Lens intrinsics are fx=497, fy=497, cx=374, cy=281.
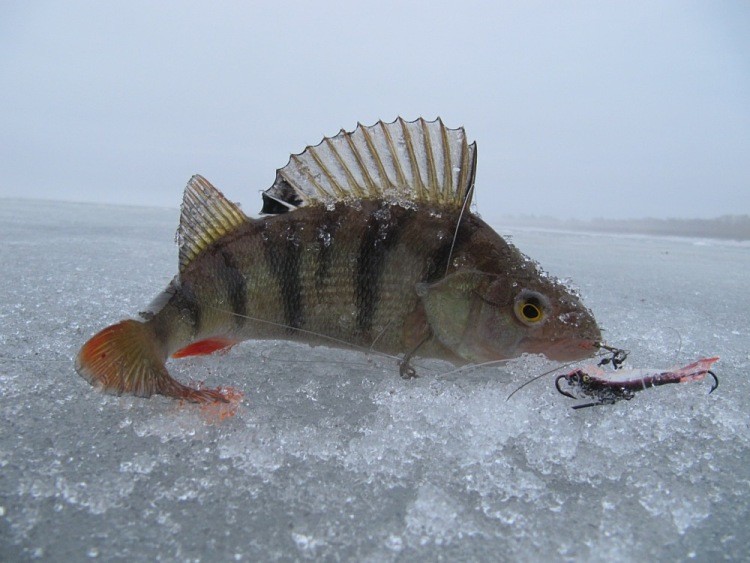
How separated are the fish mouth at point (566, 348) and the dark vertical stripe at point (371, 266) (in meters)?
0.53

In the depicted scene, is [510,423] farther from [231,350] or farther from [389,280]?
[231,350]

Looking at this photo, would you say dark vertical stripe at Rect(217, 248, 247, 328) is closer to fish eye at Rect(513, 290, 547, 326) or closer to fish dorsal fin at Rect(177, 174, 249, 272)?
fish dorsal fin at Rect(177, 174, 249, 272)

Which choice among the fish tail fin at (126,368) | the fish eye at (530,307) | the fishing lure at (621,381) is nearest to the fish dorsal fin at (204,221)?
the fish tail fin at (126,368)

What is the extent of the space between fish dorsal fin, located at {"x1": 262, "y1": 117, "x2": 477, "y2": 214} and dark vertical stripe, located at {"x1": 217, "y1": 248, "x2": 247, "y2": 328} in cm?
27

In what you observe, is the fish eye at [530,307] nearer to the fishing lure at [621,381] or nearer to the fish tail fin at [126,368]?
the fishing lure at [621,381]

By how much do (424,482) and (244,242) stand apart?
3.29 ft

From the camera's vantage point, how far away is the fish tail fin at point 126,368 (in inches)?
51.5

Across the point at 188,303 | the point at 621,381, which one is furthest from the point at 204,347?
the point at 621,381

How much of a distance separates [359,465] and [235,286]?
777 millimetres

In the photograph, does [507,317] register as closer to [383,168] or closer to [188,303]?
[383,168]

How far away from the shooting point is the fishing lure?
55.0 inches

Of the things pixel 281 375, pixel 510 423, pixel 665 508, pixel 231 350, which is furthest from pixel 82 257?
pixel 665 508

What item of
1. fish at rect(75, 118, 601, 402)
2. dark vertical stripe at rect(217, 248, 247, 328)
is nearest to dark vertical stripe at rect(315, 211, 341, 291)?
fish at rect(75, 118, 601, 402)

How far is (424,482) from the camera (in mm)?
1107
